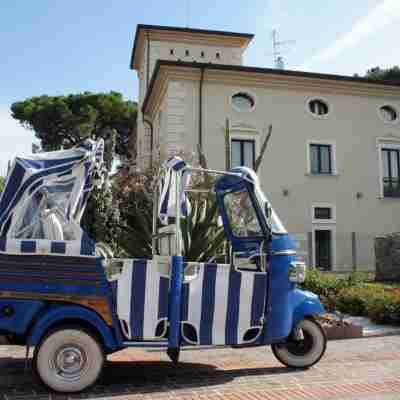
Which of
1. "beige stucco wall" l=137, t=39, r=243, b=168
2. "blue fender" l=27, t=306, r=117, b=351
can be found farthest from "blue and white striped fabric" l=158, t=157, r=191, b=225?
"beige stucco wall" l=137, t=39, r=243, b=168

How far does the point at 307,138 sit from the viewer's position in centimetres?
2405

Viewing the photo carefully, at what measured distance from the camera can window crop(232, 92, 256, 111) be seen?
23328 mm

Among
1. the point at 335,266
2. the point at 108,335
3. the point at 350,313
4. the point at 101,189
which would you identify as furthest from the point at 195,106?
the point at 108,335

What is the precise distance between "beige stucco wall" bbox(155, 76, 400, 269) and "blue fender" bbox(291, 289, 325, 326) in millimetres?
16564

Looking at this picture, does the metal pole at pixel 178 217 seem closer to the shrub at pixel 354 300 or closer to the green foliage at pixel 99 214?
the green foliage at pixel 99 214

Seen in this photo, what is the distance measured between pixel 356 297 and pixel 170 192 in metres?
6.64

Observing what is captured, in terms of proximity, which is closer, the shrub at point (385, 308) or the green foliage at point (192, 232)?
the shrub at point (385, 308)

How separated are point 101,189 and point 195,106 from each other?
17.0m

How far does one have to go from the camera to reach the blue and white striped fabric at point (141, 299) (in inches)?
207

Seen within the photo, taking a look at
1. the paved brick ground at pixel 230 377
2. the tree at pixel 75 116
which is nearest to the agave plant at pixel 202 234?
the paved brick ground at pixel 230 377

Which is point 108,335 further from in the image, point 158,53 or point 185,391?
point 158,53

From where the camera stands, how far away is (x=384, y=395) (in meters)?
5.09

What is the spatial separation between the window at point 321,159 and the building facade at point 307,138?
49mm

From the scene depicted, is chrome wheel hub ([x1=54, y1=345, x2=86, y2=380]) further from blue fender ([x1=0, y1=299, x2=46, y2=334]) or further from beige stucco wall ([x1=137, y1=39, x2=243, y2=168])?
Answer: beige stucco wall ([x1=137, y1=39, x2=243, y2=168])
